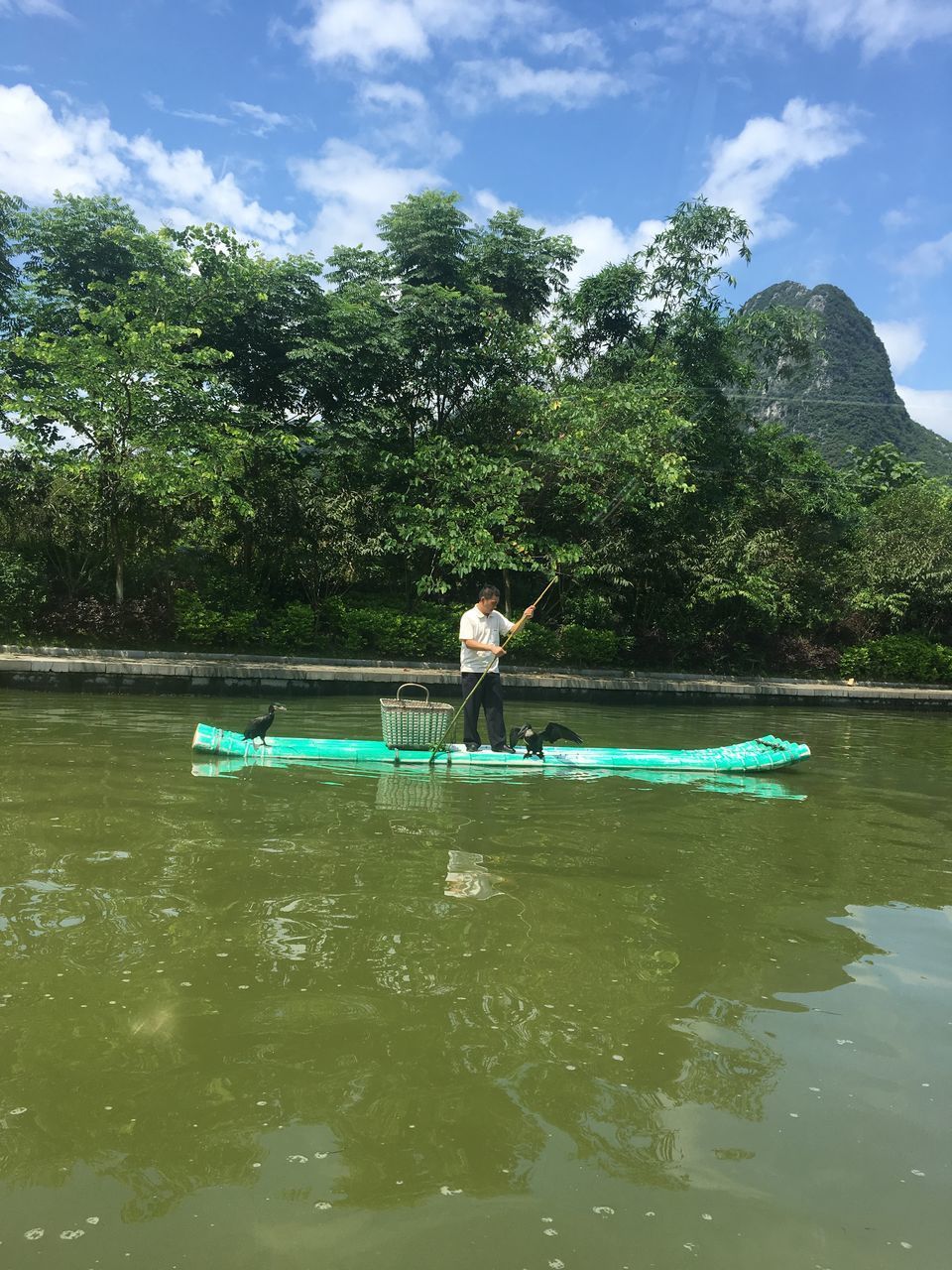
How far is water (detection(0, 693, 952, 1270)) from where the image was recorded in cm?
200

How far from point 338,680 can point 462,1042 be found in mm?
10146

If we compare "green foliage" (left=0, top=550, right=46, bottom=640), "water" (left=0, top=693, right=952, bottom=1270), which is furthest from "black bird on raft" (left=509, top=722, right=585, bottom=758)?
"green foliage" (left=0, top=550, right=46, bottom=640)

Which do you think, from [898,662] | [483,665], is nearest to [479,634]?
[483,665]

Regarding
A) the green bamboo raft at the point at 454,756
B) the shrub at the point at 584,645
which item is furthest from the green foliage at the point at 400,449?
the green bamboo raft at the point at 454,756

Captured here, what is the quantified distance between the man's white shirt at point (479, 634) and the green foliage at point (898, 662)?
1348 cm

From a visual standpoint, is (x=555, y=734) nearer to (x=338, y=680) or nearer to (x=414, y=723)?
(x=414, y=723)

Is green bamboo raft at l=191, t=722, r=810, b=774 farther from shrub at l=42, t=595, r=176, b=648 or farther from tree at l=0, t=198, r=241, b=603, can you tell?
shrub at l=42, t=595, r=176, b=648

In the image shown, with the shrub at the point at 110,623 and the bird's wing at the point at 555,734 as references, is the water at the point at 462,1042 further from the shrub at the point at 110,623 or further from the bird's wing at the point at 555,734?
the shrub at the point at 110,623

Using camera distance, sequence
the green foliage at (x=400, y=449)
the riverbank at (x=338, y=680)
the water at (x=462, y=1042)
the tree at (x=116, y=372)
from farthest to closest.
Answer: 1. the green foliage at (x=400, y=449)
2. the tree at (x=116, y=372)
3. the riverbank at (x=338, y=680)
4. the water at (x=462, y=1042)

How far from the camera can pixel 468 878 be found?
435 centimetres

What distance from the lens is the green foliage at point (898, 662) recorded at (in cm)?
1886

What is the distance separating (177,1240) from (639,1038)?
1451 mm

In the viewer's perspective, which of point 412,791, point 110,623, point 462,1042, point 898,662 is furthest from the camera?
point 898,662

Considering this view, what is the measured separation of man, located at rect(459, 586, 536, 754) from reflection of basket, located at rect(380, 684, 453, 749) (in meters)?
0.29
